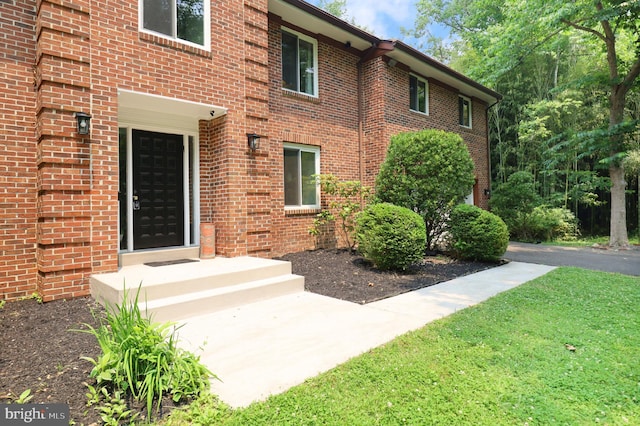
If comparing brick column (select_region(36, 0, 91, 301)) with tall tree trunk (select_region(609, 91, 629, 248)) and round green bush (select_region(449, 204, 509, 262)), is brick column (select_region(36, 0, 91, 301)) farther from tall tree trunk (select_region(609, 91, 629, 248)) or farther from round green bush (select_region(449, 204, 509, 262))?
tall tree trunk (select_region(609, 91, 629, 248))

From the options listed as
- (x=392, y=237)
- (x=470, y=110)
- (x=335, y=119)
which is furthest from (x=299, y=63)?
(x=470, y=110)

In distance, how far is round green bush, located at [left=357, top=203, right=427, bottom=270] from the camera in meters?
6.48

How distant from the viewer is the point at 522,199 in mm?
13117

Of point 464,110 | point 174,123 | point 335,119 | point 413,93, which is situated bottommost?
point 174,123

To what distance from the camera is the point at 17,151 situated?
479cm

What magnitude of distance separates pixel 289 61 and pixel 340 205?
374cm

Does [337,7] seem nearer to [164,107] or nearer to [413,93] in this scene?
[413,93]

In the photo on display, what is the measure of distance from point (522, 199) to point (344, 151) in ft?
25.9

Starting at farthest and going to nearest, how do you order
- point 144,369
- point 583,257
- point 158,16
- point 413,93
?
point 413,93 < point 583,257 < point 158,16 < point 144,369

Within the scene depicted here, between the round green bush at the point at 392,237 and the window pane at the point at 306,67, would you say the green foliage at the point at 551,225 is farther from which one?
the window pane at the point at 306,67

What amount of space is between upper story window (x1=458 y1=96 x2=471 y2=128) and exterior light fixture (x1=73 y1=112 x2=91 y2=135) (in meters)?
12.5

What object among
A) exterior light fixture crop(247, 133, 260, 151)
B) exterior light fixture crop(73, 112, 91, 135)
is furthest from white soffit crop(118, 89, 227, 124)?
exterior light fixture crop(73, 112, 91, 135)

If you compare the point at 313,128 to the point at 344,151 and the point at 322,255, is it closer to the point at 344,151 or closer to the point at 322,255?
the point at 344,151

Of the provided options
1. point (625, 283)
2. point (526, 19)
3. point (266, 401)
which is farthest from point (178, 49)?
point (526, 19)
